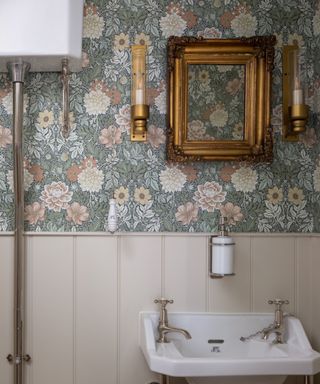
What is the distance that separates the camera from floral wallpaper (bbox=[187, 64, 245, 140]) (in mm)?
2207

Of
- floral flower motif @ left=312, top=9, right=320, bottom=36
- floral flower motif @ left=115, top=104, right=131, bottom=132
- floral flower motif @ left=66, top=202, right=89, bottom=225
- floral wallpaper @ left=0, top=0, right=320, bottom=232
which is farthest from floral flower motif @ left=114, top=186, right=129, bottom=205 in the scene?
floral flower motif @ left=312, top=9, right=320, bottom=36

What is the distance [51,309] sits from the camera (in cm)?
218

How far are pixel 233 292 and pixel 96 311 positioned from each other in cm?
56

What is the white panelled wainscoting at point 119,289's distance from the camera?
218 cm

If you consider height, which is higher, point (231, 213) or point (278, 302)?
point (231, 213)

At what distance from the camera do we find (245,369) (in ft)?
5.98

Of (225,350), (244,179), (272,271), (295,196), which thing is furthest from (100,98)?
(225,350)

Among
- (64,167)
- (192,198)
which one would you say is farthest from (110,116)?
(192,198)

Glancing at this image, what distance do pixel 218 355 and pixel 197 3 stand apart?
1.42 m

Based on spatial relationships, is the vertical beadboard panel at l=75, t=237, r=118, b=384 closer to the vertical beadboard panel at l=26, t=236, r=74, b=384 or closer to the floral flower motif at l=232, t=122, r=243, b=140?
the vertical beadboard panel at l=26, t=236, r=74, b=384

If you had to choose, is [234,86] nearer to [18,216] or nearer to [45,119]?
[45,119]

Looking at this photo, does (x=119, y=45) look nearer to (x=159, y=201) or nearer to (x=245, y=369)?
(x=159, y=201)

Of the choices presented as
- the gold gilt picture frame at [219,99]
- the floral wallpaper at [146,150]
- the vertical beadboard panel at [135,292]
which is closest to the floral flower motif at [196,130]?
the gold gilt picture frame at [219,99]

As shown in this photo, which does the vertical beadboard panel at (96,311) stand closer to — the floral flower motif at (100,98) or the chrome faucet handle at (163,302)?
the chrome faucet handle at (163,302)
